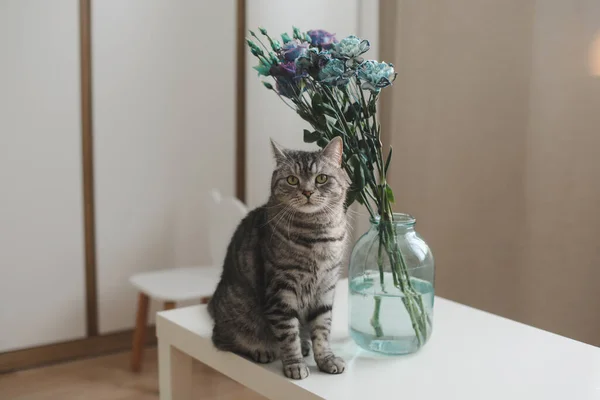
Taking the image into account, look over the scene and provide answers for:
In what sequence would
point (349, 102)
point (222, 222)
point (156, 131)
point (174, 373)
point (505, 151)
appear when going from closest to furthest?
1. point (349, 102)
2. point (174, 373)
3. point (505, 151)
4. point (222, 222)
5. point (156, 131)

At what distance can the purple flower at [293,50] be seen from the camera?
120cm

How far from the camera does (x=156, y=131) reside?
2967 millimetres

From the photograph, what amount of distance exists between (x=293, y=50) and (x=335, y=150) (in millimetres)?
205

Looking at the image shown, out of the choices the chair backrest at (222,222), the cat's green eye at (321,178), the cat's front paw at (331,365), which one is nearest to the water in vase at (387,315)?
the cat's front paw at (331,365)

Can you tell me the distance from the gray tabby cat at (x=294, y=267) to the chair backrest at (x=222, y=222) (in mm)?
1401

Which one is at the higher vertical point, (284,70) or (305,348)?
(284,70)

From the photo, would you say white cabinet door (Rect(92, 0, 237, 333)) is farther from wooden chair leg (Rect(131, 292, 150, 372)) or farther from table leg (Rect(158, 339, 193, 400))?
table leg (Rect(158, 339, 193, 400))

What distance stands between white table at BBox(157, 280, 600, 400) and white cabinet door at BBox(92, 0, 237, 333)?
1446 mm

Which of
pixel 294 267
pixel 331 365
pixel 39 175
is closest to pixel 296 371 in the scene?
pixel 331 365

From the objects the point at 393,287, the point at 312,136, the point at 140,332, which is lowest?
the point at 140,332

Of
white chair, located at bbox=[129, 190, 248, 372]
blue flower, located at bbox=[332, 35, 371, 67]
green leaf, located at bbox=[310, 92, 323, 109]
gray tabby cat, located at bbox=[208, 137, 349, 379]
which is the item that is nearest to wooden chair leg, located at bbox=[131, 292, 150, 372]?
white chair, located at bbox=[129, 190, 248, 372]

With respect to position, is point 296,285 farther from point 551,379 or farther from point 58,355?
point 58,355

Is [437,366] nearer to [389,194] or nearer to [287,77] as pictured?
[389,194]

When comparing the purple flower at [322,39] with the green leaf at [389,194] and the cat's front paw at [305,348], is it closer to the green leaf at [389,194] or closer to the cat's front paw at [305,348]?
the green leaf at [389,194]
